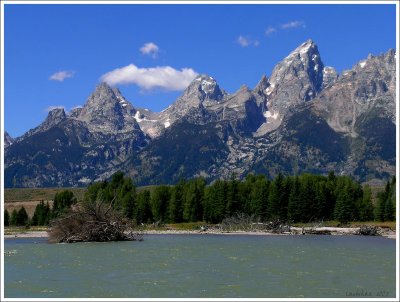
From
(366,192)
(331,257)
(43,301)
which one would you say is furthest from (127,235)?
(366,192)

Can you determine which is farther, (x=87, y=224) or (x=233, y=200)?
(x=233, y=200)

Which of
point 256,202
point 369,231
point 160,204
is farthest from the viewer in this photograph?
point 160,204

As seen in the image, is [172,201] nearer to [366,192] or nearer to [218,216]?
[218,216]

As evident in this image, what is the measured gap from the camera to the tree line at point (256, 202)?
144375 mm

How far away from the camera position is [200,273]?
4600 centimetres

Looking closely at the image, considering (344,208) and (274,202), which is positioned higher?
(274,202)

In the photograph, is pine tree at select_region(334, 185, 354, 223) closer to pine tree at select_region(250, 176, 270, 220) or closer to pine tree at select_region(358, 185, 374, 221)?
pine tree at select_region(358, 185, 374, 221)

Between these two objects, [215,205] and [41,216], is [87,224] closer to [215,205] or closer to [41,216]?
[215,205]

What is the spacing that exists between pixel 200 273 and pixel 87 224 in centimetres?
3946

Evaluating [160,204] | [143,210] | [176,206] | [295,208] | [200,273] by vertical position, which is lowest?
[200,273]

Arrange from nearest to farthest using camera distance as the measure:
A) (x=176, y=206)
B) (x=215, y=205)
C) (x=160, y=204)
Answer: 1. (x=215, y=205)
2. (x=176, y=206)
3. (x=160, y=204)

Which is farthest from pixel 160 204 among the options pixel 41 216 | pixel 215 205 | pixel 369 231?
pixel 369 231

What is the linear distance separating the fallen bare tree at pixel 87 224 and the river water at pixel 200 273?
13.7m

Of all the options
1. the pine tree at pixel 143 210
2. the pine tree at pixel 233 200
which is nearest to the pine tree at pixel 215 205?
the pine tree at pixel 233 200
